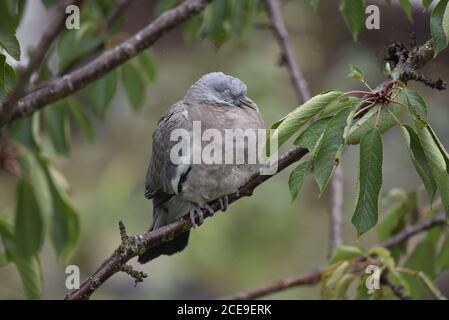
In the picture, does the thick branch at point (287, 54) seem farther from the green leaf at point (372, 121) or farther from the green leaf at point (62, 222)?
the green leaf at point (372, 121)

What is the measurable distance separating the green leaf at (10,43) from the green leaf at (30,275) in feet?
3.65

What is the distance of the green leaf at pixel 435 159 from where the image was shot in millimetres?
1553

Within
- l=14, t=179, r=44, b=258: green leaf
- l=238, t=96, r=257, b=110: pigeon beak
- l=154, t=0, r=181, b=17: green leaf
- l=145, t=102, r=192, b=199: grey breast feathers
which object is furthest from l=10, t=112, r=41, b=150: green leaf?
A: l=238, t=96, r=257, b=110: pigeon beak

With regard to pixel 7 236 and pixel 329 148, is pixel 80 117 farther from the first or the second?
pixel 329 148

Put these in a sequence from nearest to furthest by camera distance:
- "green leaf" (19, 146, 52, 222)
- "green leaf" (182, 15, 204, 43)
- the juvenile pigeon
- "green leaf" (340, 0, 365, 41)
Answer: "green leaf" (340, 0, 365, 41), the juvenile pigeon, "green leaf" (19, 146, 52, 222), "green leaf" (182, 15, 204, 43)

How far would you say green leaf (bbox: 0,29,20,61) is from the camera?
1582mm

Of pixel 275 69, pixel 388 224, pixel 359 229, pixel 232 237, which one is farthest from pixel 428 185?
pixel 232 237

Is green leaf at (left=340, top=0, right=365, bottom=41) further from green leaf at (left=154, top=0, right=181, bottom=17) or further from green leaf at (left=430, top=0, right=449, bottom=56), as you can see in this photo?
green leaf at (left=154, top=0, right=181, bottom=17)

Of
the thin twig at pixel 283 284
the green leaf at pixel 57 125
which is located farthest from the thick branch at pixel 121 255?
the green leaf at pixel 57 125

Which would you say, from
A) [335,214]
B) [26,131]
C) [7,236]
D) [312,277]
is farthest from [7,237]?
[335,214]

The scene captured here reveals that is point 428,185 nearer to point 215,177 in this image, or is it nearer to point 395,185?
point 215,177

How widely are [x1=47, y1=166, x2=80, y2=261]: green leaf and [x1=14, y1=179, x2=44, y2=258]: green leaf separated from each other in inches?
2.9

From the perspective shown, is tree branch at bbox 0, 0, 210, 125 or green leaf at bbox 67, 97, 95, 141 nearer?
tree branch at bbox 0, 0, 210, 125

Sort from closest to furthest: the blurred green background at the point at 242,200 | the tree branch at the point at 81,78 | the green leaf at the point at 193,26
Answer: the tree branch at the point at 81,78 → the green leaf at the point at 193,26 → the blurred green background at the point at 242,200
